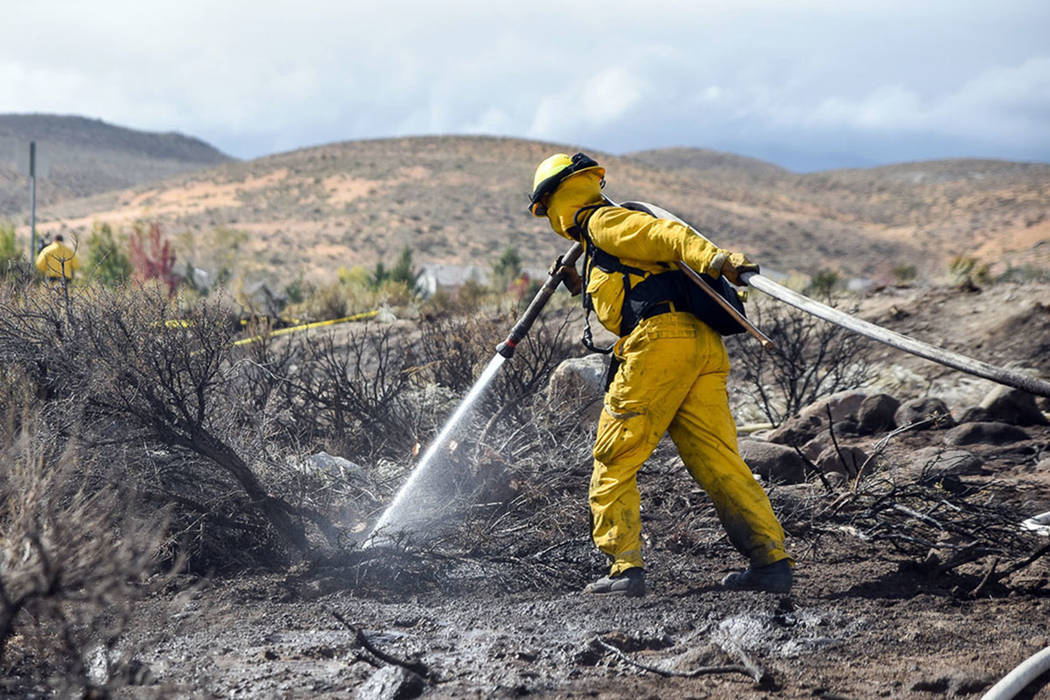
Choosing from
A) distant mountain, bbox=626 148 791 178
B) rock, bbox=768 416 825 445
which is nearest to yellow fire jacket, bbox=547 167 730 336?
rock, bbox=768 416 825 445

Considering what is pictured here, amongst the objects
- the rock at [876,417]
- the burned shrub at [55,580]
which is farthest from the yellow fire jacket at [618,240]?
the rock at [876,417]

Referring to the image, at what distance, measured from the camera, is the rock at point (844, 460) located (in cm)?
602

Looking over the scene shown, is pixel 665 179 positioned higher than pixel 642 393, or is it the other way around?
pixel 665 179

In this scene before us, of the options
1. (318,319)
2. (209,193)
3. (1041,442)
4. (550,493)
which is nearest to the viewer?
(550,493)

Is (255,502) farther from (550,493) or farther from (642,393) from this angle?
(642,393)

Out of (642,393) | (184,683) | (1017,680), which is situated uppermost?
(642,393)

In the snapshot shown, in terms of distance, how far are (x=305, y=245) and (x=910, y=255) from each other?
2655cm

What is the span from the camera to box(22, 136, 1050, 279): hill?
39.9 metres

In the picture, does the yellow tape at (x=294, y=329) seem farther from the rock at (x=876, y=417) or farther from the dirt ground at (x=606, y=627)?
the rock at (x=876, y=417)

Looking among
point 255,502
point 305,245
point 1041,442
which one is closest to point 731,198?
point 305,245

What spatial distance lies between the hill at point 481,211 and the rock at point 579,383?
924 inches

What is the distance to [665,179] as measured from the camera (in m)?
58.3

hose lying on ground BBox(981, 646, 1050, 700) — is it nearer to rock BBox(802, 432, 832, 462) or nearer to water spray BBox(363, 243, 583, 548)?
water spray BBox(363, 243, 583, 548)

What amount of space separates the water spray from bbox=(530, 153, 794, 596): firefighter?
16.4 inches
